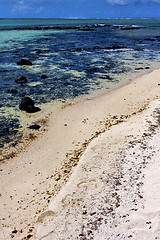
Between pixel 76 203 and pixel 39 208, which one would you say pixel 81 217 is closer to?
pixel 76 203

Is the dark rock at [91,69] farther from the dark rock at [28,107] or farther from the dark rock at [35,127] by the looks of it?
the dark rock at [35,127]

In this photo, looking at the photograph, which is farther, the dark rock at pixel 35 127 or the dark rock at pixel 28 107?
the dark rock at pixel 28 107

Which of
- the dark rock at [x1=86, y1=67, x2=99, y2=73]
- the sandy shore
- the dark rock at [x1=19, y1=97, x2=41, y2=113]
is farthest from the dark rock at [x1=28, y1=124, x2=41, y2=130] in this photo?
the dark rock at [x1=86, y1=67, x2=99, y2=73]

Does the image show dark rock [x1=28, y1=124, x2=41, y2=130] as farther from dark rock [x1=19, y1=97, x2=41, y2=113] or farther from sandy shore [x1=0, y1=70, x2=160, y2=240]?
dark rock [x1=19, y1=97, x2=41, y2=113]

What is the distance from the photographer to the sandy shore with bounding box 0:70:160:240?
13.1 feet

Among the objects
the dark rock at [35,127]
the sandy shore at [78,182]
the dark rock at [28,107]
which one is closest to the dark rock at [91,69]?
the dark rock at [28,107]

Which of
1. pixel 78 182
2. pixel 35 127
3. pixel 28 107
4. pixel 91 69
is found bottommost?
pixel 78 182

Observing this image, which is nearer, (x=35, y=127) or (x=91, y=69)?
(x=35, y=127)

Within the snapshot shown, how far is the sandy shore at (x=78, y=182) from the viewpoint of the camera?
401 centimetres

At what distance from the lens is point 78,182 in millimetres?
5312

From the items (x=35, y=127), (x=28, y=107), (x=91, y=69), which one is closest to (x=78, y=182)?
(x=35, y=127)

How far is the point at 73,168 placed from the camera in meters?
6.23

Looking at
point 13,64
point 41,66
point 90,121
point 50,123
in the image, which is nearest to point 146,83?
point 90,121

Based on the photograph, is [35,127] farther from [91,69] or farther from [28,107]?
[91,69]
